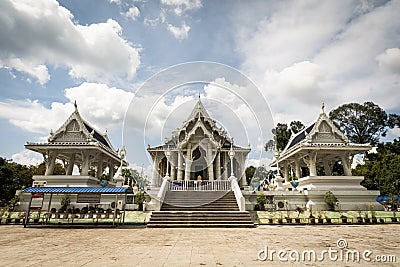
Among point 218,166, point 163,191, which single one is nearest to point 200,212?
point 163,191

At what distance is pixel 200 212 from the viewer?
1288cm

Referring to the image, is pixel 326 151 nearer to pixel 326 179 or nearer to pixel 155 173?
pixel 326 179

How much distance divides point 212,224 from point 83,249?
23.4 feet

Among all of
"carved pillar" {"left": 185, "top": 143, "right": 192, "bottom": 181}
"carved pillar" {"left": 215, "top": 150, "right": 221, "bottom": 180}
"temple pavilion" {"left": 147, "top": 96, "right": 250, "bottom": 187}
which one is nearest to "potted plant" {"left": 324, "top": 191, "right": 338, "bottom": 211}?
"temple pavilion" {"left": 147, "top": 96, "right": 250, "bottom": 187}

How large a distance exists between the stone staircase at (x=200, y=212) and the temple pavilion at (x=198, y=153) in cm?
567

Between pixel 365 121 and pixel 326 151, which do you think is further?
pixel 365 121

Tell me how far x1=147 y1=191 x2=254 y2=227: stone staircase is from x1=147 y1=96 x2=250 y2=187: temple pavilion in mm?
5673

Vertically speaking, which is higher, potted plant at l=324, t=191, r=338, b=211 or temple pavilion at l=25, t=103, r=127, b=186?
temple pavilion at l=25, t=103, r=127, b=186

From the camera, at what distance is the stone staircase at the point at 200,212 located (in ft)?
39.4

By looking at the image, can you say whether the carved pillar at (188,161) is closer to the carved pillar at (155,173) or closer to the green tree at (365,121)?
the carved pillar at (155,173)

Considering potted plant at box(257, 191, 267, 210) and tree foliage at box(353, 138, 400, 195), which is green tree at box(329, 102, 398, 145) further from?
potted plant at box(257, 191, 267, 210)

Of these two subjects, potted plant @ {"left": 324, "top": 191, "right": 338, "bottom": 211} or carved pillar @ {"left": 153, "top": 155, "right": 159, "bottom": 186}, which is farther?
carved pillar @ {"left": 153, "top": 155, "right": 159, "bottom": 186}

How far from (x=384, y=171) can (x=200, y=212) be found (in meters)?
25.2

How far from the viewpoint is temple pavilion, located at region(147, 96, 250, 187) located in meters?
22.8
